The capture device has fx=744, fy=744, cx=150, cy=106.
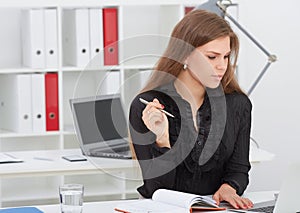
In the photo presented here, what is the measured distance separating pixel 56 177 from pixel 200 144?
5.54 feet

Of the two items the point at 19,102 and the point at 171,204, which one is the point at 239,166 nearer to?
the point at 171,204

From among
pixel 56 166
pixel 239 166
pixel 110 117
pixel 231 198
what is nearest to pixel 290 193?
pixel 231 198

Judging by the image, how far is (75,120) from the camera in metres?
3.40

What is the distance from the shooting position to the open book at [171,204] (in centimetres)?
223

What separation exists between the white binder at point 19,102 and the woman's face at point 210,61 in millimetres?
1649

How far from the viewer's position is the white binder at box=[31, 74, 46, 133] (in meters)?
4.07

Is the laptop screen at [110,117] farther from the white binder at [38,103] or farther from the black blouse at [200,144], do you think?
the white binder at [38,103]

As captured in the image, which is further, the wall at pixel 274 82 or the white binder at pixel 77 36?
the wall at pixel 274 82

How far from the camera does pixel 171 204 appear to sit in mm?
2293

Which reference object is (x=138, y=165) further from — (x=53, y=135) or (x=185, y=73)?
(x=53, y=135)

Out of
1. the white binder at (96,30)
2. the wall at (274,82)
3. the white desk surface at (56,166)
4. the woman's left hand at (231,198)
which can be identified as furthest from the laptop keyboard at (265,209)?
the wall at (274,82)

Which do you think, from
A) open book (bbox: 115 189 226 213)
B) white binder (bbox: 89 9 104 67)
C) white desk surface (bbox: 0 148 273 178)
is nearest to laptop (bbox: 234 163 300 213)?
open book (bbox: 115 189 226 213)

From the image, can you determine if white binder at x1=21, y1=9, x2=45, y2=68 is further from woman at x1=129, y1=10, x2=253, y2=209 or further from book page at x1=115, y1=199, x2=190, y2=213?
book page at x1=115, y1=199, x2=190, y2=213

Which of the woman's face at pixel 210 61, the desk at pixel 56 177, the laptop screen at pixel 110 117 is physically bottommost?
the desk at pixel 56 177
